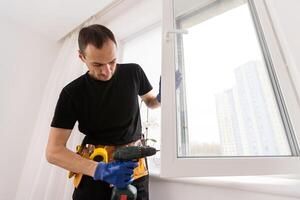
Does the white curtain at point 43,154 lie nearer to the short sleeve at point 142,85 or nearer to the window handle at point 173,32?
the short sleeve at point 142,85

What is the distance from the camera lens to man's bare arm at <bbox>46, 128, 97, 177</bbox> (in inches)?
34.7

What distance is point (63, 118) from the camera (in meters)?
0.99

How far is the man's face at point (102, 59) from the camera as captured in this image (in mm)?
934

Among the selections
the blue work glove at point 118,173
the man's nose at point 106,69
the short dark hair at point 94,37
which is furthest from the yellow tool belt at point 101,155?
the short dark hair at point 94,37

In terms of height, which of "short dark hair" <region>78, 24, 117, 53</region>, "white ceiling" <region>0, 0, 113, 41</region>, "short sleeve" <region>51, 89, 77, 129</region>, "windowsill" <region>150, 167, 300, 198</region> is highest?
"white ceiling" <region>0, 0, 113, 41</region>

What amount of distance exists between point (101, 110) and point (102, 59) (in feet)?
0.95

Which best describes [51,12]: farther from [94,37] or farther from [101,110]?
[101,110]

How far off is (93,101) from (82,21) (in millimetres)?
1151

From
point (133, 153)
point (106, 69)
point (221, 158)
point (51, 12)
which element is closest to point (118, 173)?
point (133, 153)

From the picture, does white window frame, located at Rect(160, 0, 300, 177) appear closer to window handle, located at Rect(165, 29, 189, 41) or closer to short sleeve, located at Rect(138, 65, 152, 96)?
window handle, located at Rect(165, 29, 189, 41)

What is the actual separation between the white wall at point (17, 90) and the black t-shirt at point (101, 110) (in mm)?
1231

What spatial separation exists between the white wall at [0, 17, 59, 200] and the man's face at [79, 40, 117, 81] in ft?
4.46

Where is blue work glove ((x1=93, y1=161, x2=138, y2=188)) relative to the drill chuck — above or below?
below

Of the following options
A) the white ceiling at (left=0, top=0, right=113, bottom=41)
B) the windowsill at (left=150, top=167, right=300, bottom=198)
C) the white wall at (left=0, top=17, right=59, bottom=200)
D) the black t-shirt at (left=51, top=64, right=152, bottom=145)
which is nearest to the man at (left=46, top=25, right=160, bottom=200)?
the black t-shirt at (left=51, top=64, right=152, bottom=145)
